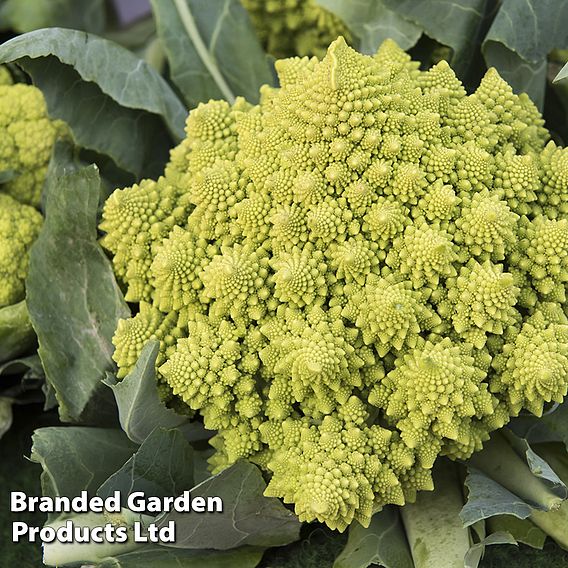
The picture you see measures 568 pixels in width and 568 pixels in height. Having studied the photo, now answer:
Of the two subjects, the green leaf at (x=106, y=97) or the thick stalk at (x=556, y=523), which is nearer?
the thick stalk at (x=556, y=523)

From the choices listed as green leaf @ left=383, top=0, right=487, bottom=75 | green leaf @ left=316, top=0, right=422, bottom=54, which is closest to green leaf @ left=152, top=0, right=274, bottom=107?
green leaf @ left=316, top=0, right=422, bottom=54

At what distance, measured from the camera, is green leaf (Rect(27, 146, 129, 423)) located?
1.28 m

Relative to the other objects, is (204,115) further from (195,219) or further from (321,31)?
(321,31)

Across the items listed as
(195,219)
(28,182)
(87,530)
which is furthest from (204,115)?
(87,530)

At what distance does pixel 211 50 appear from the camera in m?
1.57

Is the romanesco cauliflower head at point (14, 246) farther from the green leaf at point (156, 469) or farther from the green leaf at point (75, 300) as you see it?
the green leaf at point (156, 469)

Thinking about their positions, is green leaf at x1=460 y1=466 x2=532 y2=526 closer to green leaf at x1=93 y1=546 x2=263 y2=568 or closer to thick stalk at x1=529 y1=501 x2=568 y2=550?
thick stalk at x1=529 y1=501 x2=568 y2=550

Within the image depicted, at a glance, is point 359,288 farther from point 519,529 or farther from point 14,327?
point 14,327

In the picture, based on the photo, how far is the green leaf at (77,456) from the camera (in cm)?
118

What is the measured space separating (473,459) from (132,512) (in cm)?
56

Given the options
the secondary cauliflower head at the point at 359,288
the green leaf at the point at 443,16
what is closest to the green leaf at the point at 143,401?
the secondary cauliflower head at the point at 359,288

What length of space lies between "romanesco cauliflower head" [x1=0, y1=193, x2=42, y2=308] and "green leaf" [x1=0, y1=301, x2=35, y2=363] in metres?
0.03

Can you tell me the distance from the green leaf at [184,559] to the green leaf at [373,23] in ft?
3.10

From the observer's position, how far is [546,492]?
1.12m
